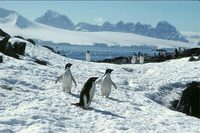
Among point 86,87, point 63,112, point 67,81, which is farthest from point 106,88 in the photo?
point 63,112

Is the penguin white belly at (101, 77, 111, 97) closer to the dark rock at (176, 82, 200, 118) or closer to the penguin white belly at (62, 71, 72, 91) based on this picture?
the penguin white belly at (62, 71, 72, 91)

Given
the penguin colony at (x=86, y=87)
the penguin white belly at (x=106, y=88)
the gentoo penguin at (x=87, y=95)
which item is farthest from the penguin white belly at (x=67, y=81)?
the gentoo penguin at (x=87, y=95)

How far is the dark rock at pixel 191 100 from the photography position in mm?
16109

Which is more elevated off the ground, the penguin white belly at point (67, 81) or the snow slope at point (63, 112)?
the penguin white belly at point (67, 81)

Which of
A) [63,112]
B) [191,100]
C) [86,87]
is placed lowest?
[191,100]

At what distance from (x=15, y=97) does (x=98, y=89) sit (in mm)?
5832

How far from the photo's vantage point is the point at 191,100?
16391 mm

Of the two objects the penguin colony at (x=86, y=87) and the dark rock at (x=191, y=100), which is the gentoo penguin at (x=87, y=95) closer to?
the penguin colony at (x=86, y=87)

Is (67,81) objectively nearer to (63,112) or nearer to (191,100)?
(63,112)

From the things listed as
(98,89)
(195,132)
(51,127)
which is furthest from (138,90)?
(51,127)

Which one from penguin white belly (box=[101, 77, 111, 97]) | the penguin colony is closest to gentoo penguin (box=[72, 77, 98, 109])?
the penguin colony

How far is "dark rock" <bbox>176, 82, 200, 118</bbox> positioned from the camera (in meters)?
16.1

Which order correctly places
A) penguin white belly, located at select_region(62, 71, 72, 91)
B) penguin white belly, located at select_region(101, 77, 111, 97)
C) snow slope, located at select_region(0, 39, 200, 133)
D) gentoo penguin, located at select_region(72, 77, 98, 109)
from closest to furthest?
snow slope, located at select_region(0, 39, 200, 133) → gentoo penguin, located at select_region(72, 77, 98, 109) → penguin white belly, located at select_region(62, 71, 72, 91) → penguin white belly, located at select_region(101, 77, 111, 97)

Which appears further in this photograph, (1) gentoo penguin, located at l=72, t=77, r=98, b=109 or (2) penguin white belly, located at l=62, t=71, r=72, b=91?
(2) penguin white belly, located at l=62, t=71, r=72, b=91
